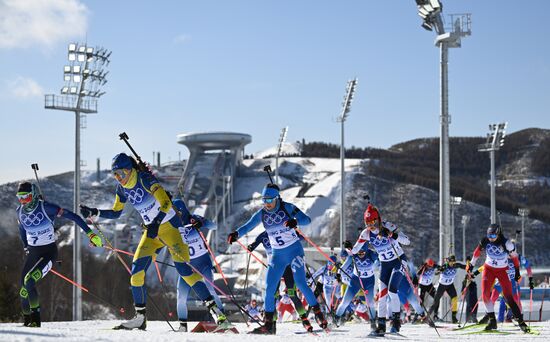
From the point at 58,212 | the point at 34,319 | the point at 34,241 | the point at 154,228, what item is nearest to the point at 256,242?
the point at 154,228

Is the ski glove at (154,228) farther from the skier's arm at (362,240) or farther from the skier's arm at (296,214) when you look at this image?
the skier's arm at (362,240)

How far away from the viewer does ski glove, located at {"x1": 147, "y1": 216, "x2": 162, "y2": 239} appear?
38.4 feet

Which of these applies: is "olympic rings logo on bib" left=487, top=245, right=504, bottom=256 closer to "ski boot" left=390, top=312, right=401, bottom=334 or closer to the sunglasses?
"ski boot" left=390, top=312, right=401, bottom=334

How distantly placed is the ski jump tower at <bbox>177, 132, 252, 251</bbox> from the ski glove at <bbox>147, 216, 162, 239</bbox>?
260 feet

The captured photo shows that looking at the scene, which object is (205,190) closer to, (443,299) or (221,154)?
(221,154)

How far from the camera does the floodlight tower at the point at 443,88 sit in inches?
912

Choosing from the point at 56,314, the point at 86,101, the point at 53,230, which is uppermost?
the point at 86,101

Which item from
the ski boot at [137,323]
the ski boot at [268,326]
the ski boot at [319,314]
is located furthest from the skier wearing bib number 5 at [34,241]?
the ski boot at [319,314]

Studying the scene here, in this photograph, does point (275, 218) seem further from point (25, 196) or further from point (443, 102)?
point (443, 102)

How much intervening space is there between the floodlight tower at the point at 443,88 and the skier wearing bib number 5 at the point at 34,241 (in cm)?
1339

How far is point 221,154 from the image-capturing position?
104 meters

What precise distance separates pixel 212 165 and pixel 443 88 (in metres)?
79.0

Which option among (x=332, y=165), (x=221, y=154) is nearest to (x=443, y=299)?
(x=221, y=154)

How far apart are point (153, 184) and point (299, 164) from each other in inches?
3994
